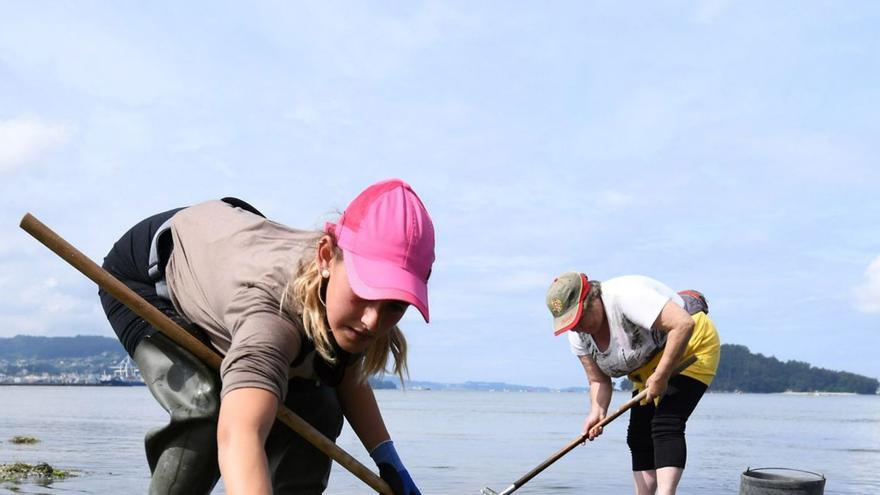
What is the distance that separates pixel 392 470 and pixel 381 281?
1.14 m

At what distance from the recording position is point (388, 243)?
7.85 feet

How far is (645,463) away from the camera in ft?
18.9

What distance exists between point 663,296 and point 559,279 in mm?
591

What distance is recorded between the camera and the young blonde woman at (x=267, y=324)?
229 centimetres

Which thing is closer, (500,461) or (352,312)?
(352,312)

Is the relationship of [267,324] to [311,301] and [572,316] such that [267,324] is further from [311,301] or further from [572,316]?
[572,316]

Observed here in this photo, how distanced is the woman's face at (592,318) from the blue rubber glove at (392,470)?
2080mm

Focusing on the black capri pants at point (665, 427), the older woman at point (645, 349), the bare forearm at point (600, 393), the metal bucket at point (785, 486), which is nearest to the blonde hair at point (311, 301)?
the older woman at point (645, 349)

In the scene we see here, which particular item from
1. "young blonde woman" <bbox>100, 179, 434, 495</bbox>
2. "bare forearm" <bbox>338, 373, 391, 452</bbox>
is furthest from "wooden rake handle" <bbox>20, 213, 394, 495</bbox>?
"bare forearm" <bbox>338, 373, 391, 452</bbox>

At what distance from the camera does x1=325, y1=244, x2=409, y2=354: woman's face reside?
2.39m

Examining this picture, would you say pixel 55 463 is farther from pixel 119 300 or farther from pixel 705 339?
pixel 119 300

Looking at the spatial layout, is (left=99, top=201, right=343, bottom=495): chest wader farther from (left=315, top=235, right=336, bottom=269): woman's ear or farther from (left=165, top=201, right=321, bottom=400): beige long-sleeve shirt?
(left=315, top=235, right=336, bottom=269): woman's ear

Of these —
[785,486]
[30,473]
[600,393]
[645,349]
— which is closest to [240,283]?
[645,349]

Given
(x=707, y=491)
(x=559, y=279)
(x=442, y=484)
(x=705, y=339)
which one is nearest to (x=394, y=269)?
(x=559, y=279)
